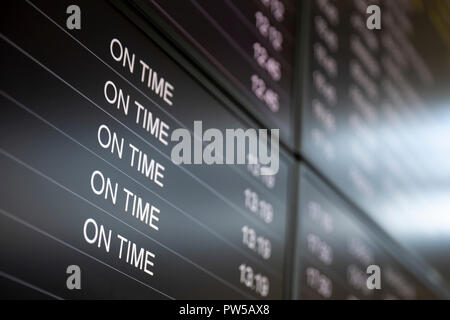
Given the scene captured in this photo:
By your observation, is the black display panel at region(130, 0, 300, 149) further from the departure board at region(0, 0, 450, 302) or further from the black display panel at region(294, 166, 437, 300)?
the black display panel at region(294, 166, 437, 300)

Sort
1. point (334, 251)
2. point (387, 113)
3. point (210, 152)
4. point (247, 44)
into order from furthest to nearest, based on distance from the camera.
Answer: point (387, 113) → point (334, 251) → point (247, 44) → point (210, 152)

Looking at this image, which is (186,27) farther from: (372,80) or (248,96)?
(372,80)

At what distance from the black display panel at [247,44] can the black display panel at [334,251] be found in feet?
0.45

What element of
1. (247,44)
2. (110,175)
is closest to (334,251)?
(247,44)

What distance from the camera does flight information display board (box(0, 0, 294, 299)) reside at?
96cm

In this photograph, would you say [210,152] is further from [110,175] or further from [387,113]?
[387,113]

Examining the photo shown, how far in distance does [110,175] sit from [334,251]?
2.36 feet

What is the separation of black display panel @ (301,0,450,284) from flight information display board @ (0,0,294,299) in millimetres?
357

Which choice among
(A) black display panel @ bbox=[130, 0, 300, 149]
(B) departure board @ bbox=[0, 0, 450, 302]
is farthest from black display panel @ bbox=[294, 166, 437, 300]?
(A) black display panel @ bbox=[130, 0, 300, 149]

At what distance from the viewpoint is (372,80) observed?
2.01 meters

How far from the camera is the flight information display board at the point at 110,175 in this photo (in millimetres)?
961

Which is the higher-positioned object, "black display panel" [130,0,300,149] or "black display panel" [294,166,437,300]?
"black display panel" [130,0,300,149]

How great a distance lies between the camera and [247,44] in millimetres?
1478

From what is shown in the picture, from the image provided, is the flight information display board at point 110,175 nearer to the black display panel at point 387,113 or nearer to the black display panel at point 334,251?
the black display panel at point 334,251
